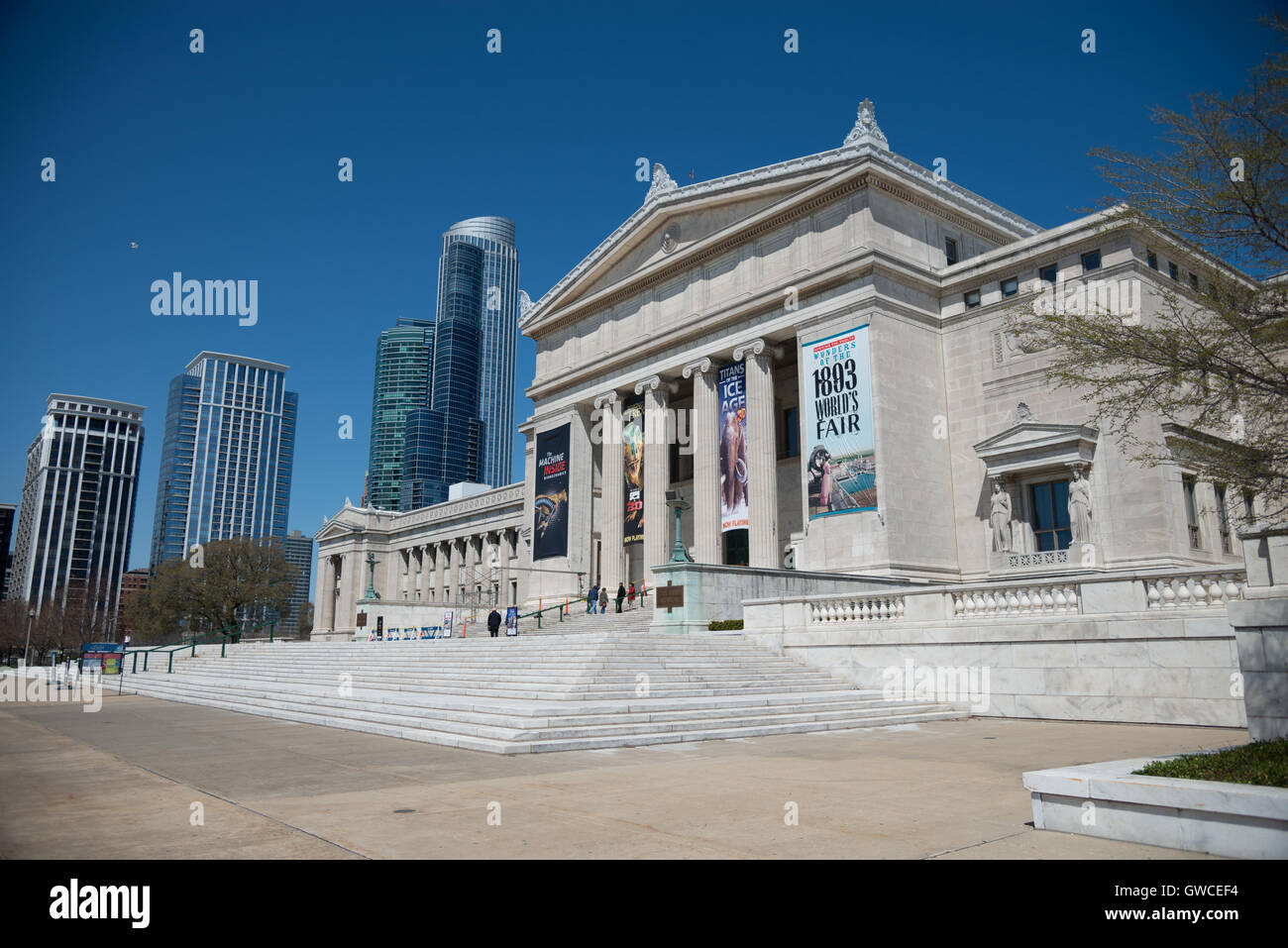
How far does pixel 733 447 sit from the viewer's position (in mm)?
40469

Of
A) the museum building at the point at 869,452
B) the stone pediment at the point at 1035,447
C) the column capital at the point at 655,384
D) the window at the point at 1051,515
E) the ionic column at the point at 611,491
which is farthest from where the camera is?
the ionic column at the point at 611,491

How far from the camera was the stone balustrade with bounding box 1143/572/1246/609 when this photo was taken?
15.9 m

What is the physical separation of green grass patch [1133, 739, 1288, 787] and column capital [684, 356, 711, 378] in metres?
35.5

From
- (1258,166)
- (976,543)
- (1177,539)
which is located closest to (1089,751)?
(1258,166)

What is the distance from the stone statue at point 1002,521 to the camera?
32.4 meters

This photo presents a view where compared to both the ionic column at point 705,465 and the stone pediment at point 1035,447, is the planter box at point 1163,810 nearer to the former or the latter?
the stone pediment at point 1035,447

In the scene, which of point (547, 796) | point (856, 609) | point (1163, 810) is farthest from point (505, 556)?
point (1163, 810)

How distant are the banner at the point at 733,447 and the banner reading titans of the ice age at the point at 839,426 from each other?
3.57 metres

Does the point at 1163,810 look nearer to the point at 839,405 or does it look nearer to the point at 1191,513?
the point at 1191,513

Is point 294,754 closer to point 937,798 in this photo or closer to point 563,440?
point 937,798

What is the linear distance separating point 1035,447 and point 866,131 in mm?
15359

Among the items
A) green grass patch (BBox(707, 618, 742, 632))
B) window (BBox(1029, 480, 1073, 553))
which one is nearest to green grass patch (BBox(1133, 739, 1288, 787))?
green grass patch (BBox(707, 618, 742, 632))

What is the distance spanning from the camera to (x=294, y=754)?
1239 cm

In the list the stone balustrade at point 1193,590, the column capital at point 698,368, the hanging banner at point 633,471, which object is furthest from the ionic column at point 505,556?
the stone balustrade at point 1193,590
